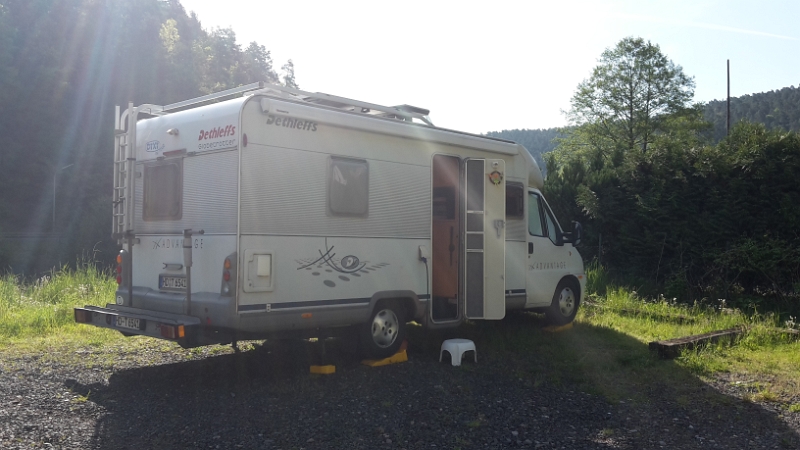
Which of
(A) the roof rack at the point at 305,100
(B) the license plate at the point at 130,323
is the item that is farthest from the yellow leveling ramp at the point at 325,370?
(A) the roof rack at the point at 305,100

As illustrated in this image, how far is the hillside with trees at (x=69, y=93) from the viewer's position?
3388 cm

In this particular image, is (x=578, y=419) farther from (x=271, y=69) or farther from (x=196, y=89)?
(x=271, y=69)

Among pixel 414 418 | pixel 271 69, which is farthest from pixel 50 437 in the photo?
pixel 271 69

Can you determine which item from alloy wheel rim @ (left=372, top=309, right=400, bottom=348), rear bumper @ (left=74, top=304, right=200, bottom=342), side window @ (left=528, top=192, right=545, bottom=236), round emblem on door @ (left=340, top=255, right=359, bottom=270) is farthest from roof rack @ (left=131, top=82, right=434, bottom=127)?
alloy wheel rim @ (left=372, top=309, right=400, bottom=348)

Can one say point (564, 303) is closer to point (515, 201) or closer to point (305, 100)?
point (515, 201)

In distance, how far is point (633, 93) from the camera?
4378cm

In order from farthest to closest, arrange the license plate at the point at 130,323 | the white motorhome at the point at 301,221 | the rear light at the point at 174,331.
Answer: the license plate at the point at 130,323 → the white motorhome at the point at 301,221 → the rear light at the point at 174,331

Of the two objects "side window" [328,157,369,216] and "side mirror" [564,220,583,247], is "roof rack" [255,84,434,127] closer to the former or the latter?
"side window" [328,157,369,216]

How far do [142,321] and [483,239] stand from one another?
3745 millimetres

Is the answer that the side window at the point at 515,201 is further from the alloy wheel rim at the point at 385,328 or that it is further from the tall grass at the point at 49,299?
the tall grass at the point at 49,299

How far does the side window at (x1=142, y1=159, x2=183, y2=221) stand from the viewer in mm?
6984

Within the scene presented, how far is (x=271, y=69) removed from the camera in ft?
231

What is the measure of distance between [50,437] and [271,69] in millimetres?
68005

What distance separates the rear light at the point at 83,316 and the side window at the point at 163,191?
1.08 metres
